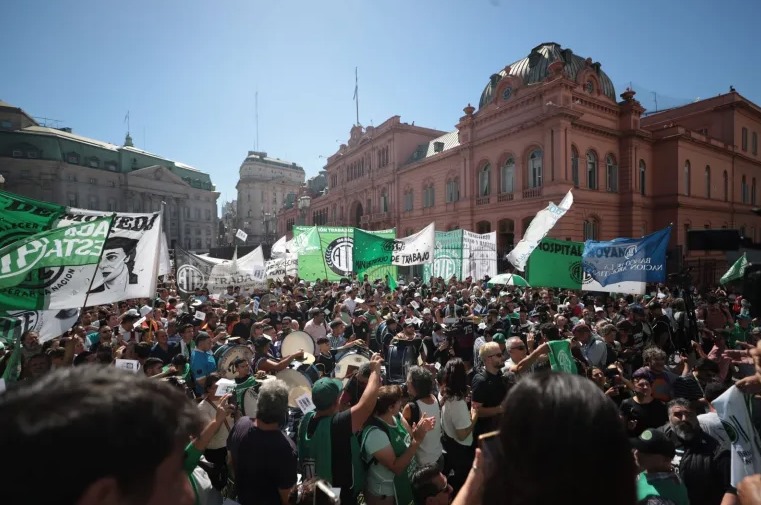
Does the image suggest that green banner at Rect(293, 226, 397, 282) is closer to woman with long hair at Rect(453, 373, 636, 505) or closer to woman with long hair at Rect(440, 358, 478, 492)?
woman with long hair at Rect(440, 358, 478, 492)

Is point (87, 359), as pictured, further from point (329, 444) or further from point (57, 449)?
point (57, 449)

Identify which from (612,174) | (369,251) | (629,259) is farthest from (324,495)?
(612,174)

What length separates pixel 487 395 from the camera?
4496mm

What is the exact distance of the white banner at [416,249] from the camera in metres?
14.1

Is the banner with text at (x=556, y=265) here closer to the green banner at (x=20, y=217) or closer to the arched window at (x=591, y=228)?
the green banner at (x=20, y=217)

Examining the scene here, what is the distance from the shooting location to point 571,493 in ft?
3.66

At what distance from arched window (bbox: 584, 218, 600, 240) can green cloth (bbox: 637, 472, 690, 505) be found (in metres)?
26.0

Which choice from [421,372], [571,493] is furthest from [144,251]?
[571,493]

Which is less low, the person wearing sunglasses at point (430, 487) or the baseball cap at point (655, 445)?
the baseball cap at point (655, 445)

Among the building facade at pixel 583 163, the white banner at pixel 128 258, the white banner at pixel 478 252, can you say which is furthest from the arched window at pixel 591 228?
the white banner at pixel 128 258

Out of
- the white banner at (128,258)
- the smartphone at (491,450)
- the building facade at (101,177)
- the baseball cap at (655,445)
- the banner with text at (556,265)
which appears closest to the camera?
the smartphone at (491,450)

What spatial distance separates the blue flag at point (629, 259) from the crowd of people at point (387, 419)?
90 cm

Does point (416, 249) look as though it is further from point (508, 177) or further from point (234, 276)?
point (508, 177)

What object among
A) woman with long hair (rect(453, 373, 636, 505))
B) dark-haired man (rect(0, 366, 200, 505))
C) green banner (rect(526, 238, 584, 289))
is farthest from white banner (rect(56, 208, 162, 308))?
green banner (rect(526, 238, 584, 289))
